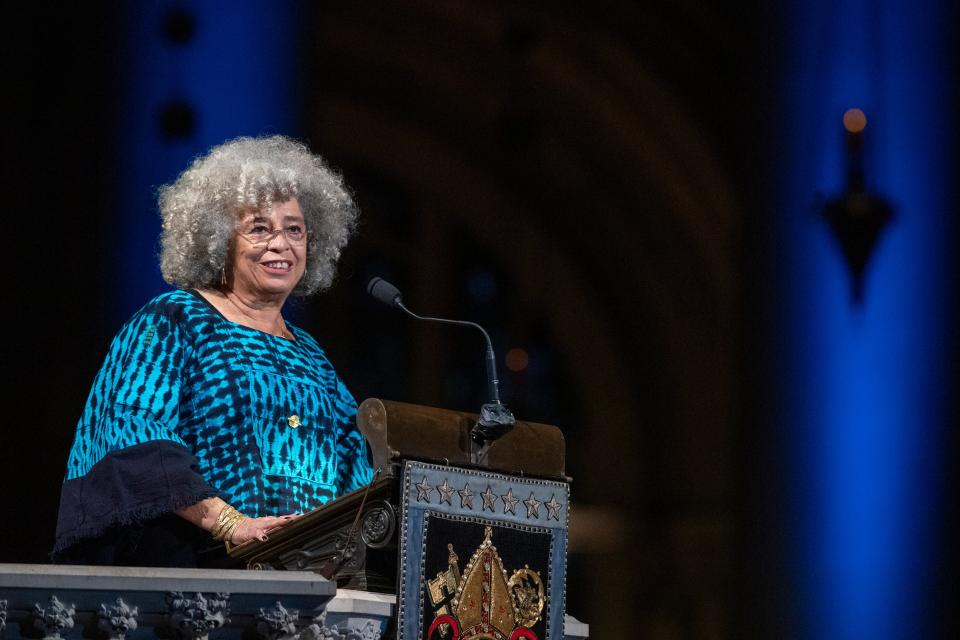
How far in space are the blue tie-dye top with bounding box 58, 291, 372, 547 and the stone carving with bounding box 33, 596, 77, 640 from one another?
52cm

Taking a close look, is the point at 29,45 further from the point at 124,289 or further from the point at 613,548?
the point at 613,548

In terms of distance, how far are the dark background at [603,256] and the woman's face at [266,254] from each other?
1.98 meters

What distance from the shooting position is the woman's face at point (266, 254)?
2969 mm

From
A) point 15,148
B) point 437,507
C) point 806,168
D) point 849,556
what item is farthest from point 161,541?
point 806,168

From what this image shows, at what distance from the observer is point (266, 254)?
2977mm

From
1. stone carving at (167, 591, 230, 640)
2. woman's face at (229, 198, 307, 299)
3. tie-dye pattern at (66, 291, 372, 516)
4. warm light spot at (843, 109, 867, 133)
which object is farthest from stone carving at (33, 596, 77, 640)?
warm light spot at (843, 109, 867, 133)

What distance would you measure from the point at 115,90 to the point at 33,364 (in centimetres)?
77

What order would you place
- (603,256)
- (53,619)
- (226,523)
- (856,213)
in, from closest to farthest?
(53,619), (226,523), (856,213), (603,256)

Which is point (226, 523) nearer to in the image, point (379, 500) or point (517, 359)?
point (379, 500)

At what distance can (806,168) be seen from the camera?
5625 mm

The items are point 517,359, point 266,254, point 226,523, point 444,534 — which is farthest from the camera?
point 517,359

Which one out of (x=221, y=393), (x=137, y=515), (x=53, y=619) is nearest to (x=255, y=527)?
(x=137, y=515)

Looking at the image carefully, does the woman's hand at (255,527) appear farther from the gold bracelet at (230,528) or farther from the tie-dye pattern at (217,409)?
the tie-dye pattern at (217,409)

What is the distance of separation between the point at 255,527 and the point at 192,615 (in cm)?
49
